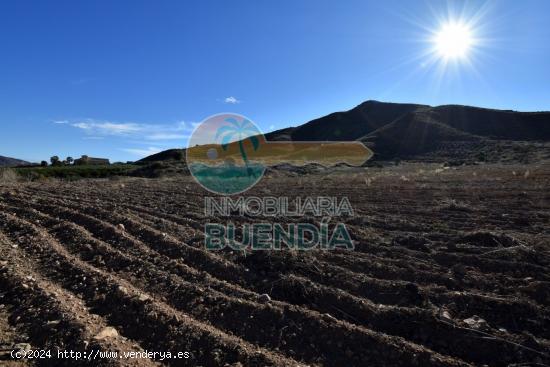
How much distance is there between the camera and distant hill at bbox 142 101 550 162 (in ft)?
151

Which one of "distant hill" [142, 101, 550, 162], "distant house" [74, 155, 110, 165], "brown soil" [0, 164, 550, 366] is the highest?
"distant hill" [142, 101, 550, 162]

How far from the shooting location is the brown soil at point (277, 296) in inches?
110

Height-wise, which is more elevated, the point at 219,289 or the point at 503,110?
the point at 503,110

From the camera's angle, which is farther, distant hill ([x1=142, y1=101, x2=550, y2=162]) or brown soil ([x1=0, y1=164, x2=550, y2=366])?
distant hill ([x1=142, y1=101, x2=550, y2=162])

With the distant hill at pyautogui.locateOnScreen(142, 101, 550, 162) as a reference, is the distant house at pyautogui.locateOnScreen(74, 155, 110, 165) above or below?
below

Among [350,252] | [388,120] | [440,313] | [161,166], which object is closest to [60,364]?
[440,313]

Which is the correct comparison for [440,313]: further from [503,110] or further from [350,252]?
[503,110]

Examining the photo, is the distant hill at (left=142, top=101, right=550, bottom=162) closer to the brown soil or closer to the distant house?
the distant house

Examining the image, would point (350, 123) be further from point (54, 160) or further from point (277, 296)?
point (277, 296)

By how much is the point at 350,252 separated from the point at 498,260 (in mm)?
1808

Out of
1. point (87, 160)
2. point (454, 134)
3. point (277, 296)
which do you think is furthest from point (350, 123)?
point (277, 296)

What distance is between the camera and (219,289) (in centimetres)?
378

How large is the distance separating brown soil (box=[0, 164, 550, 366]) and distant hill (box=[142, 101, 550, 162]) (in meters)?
37.3

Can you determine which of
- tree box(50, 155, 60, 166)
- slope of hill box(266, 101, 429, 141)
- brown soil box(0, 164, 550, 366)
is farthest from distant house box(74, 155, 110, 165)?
brown soil box(0, 164, 550, 366)
